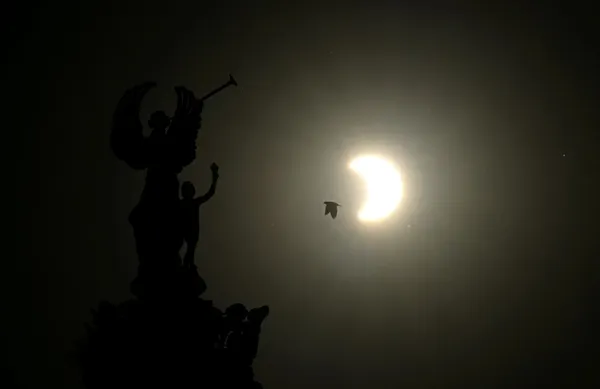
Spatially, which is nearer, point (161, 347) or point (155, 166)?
point (161, 347)

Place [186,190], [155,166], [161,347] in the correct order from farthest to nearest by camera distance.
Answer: [186,190]
[155,166]
[161,347]

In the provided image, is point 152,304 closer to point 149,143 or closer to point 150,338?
point 150,338

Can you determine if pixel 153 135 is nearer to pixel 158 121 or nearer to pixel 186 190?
pixel 158 121

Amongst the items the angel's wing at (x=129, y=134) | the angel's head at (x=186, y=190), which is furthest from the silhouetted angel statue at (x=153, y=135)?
the angel's head at (x=186, y=190)

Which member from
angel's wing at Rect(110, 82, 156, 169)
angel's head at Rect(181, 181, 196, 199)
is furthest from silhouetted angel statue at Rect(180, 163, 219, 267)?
angel's wing at Rect(110, 82, 156, 169)

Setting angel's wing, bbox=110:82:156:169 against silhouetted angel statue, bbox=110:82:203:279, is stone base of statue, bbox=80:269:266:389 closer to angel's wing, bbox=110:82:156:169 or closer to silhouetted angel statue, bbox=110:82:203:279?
silhouetted angel statue, bbox=110:82:203:279

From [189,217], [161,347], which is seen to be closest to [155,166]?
[189,217]

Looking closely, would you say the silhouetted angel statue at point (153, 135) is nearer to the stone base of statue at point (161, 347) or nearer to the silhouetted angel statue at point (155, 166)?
the silhouetted angel statue at point (155, 166)
